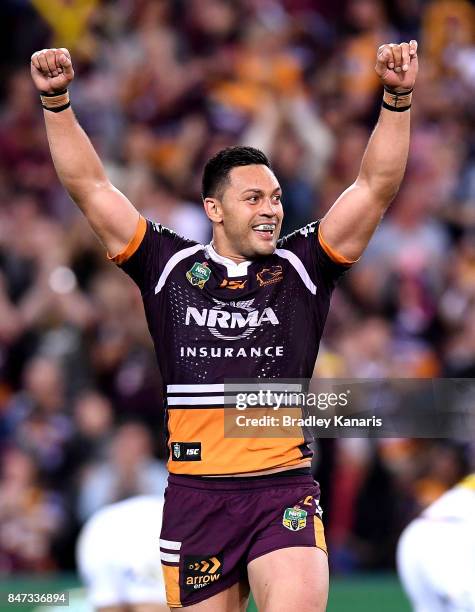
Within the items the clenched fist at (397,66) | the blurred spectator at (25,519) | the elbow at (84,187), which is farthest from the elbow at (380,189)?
the blurred spectator at (25,519)

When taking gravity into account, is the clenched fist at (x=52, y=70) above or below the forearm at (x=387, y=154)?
above

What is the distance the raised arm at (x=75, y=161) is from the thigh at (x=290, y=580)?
1.53 m

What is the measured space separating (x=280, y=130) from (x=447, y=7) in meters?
2.98

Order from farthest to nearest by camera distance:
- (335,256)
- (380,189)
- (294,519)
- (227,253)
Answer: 1. (227,253)
2. (335,256)
3. (380,189)
4. (294,519)

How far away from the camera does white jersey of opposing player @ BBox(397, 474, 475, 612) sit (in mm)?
6793

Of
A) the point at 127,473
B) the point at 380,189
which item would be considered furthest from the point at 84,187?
the point at 127,473

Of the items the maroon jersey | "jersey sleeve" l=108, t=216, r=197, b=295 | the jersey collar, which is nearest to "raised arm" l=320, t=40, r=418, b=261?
the maroon jersey

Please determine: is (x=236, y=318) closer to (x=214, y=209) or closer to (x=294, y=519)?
(x=214, y=209)

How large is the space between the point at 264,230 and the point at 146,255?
545 millimetres

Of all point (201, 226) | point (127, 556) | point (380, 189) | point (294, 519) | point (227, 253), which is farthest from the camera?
point (201, 226)

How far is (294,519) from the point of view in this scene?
539 centimetres

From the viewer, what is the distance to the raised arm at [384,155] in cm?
545

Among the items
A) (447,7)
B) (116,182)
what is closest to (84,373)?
(116,182)

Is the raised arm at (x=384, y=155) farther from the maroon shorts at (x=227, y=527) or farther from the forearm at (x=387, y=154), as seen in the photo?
the maroon shorts at (x=227, y=527)
